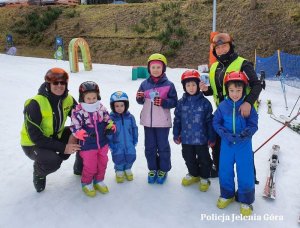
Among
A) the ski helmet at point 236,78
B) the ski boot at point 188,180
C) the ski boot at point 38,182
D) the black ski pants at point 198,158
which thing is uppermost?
the ski helmet at point 236,78

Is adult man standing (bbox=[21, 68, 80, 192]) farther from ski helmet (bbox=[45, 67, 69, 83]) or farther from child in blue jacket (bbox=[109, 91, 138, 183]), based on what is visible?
child in blue jacket (bbox=[109, 91, 138, 183])

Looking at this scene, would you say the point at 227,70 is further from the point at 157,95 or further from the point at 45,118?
the point at 45,118

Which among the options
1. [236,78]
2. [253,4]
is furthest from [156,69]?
[253,4]

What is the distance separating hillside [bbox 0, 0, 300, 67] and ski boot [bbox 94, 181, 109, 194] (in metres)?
12.3

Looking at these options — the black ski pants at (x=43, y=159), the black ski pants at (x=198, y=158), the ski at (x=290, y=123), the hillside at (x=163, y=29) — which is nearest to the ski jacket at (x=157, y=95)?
the black ski pants at (x=198, y=158)

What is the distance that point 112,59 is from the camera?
18000 mm

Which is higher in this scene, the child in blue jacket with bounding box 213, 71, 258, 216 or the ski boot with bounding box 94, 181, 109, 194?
the child in blue jacket with bounding box 213, 71, 258, 216

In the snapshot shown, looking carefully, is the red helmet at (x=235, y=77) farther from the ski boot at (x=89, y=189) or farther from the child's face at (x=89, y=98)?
the ski boot at (x=89, y=189)

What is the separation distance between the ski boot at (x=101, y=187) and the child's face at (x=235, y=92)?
Result: 5.91 ft

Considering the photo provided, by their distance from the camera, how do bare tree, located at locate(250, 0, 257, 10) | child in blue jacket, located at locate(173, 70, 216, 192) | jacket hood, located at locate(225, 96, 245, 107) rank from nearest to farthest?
jacket hood, located at locate(225, 96, 245, 107) < child in blue jacket, located at locate(173, 70, 216, 192) < bare tree, located at locate(250, 0, 257, 10)

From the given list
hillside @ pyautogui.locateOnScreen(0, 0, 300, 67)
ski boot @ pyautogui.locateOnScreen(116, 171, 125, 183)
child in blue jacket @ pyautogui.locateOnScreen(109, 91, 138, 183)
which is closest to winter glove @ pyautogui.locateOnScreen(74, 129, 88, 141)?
child in blue jacket @ pyautogui.locateOnScreen(109, 91, 138, 183)

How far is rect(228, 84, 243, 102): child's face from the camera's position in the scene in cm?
303

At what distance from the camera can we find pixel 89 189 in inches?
142

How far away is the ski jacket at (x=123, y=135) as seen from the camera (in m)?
3.76
